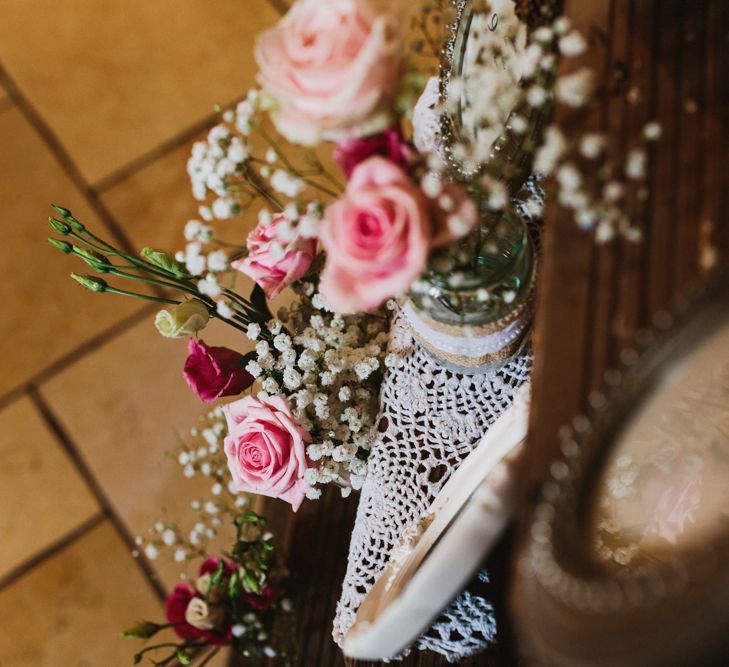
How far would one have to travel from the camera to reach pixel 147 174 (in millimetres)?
1756

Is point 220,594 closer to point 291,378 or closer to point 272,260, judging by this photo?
point 291,378

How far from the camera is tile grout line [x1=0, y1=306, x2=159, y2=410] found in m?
1.67

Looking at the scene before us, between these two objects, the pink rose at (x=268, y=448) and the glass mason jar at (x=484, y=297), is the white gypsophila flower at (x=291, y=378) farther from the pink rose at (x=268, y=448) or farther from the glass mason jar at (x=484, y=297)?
the glass mason jar at (x=484, y=297)

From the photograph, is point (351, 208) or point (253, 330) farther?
point (253, 330)

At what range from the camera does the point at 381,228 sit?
453 mm

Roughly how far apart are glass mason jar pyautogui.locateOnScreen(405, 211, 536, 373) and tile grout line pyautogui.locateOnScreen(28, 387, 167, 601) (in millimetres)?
1068

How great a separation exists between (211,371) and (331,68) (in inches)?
14.8

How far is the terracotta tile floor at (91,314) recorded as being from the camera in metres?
1.54

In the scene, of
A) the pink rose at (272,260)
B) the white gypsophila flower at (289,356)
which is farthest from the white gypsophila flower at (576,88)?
the white gypsophila flower at (289,356)

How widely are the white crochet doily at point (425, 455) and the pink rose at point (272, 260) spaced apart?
5.9 inches

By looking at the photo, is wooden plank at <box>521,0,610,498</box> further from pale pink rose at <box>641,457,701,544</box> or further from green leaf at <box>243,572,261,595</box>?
green leaf at <box>243,572,261,595</box>

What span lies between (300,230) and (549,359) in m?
0.19

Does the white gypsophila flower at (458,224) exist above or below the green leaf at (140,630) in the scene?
above

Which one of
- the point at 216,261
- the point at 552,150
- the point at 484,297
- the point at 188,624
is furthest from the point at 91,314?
the point at 552,150
